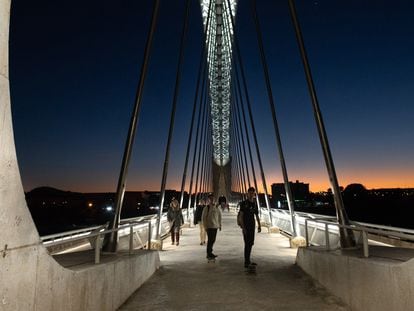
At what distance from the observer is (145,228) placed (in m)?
10.8

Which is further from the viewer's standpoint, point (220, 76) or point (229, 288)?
point (220, 76)

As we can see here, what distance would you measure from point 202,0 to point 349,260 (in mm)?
33759

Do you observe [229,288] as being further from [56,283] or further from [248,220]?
[56,283]

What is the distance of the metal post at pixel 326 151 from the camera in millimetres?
6191

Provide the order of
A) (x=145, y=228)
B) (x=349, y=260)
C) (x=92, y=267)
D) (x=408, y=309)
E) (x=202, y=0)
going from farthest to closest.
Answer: (x=202, y=0)
(x=145, y=228)
(x=349, y=260)
(x=92, y=267)
(x=408, y=309)

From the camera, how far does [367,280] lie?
430cm

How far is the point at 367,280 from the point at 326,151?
11.7 ft

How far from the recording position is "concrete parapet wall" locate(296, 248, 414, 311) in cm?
354

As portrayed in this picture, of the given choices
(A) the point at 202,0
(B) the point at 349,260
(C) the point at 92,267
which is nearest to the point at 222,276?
(B) the point at 349,260

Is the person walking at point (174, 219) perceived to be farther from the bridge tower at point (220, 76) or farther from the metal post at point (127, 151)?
the bridge tower at point (220, 76)

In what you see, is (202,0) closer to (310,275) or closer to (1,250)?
(310,275)

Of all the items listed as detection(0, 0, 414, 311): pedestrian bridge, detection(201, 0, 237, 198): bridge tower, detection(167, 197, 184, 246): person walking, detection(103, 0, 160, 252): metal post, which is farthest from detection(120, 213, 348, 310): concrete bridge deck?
detection(201, 0, 237, 198): bridge tower

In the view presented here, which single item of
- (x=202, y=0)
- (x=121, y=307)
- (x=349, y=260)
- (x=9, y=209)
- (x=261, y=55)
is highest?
(x=202, y=0)

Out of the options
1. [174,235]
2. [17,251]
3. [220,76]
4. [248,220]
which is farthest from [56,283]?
[220,76]
